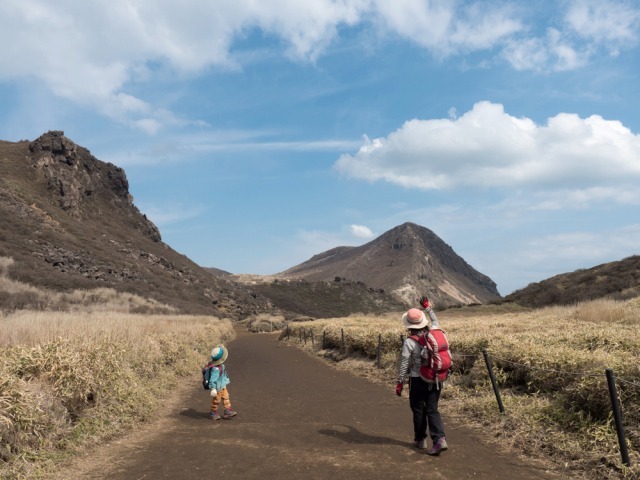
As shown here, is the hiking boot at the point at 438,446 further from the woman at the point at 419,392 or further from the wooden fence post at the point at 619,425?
the wooden fence post at the point at 619,425

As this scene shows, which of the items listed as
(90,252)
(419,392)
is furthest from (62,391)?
(90,252)

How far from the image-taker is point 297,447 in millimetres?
6961

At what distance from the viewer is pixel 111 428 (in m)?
7.49

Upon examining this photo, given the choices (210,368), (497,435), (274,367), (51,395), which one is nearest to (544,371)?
(497,435)

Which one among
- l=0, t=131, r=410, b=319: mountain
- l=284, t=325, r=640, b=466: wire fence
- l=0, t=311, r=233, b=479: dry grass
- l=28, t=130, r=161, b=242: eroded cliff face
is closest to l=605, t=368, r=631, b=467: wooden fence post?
l=284, t=325, r=640, b=466: wire fence

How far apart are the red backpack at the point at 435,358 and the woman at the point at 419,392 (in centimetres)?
12

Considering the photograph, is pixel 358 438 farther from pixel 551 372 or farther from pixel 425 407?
pixel 551 372

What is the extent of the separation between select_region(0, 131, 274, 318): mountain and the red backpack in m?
26.6

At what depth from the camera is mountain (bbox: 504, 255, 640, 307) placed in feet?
102

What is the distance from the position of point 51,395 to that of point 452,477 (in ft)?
19.7

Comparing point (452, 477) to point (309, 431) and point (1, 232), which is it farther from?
point (1, 232)

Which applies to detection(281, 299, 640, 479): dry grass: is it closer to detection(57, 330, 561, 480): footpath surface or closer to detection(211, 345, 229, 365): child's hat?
detection(57, 330, 561, 480): footpath surface

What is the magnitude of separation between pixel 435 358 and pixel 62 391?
19.4 ft

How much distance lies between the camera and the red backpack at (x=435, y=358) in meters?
6.44
